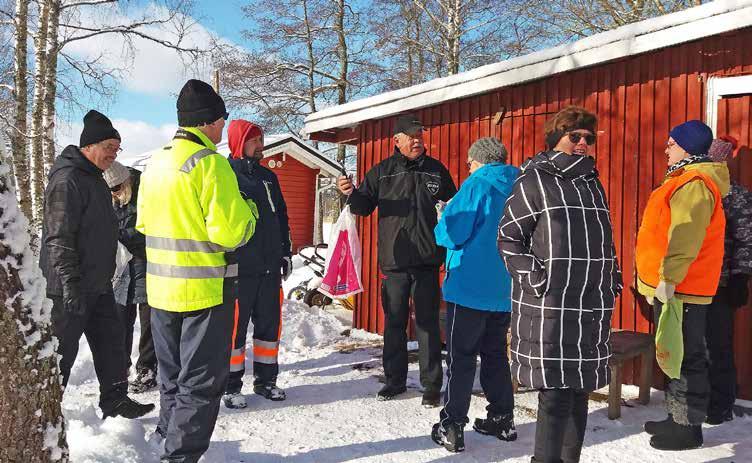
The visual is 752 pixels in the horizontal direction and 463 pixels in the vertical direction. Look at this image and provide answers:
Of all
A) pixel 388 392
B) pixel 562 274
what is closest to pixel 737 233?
pixel 562 274

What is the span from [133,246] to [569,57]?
13.3 feet

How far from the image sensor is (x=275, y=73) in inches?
789

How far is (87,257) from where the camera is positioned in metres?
3.46

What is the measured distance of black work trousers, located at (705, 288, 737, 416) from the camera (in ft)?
12.5

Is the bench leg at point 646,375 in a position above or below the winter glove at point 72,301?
below

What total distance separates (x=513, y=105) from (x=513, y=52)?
1369cm

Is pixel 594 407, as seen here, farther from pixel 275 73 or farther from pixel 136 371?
pixel 275 73

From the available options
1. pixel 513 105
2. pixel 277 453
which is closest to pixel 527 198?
pixel 277 453

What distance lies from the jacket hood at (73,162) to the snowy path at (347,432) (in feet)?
4.84

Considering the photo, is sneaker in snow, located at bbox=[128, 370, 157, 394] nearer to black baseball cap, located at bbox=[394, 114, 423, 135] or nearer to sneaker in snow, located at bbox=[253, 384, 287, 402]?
sneaker in snow, located at bbox=[253, 384, 287, 402]

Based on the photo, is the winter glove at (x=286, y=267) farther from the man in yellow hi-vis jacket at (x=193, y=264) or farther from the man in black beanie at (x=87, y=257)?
the man in yellow hi-vis jacket at (x=193, y=264)

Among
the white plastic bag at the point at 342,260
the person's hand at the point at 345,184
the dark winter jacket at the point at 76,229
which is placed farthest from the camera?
the white plastic bag at the point at 342,260

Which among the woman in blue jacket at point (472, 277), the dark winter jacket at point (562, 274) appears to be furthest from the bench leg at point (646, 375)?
the dark winter jacket at point (562, 274)

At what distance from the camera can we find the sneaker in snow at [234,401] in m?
4.10
